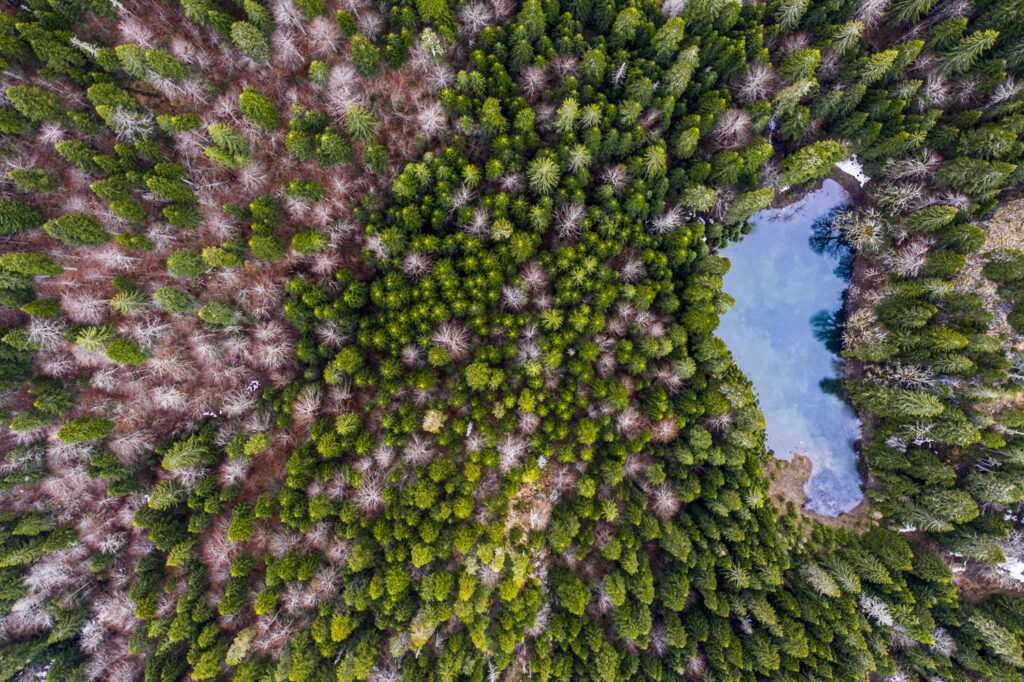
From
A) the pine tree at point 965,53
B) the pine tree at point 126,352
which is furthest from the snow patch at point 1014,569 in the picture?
the pine tree at point 126,352

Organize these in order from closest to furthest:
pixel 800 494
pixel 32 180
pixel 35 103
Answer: pixel 35 103, pixel 32 180, pixel 800 494

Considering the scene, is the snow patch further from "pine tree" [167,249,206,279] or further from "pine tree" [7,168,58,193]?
"pine tree" [7,168,58,193]

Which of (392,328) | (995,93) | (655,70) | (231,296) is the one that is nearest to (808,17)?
(655,70)

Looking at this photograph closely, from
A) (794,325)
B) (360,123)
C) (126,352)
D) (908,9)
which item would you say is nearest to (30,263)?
(126,352)

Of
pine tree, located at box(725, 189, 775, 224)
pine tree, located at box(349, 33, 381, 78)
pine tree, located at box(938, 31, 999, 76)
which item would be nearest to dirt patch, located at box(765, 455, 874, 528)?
pine tree, located at box(725, 189, 775, 224)

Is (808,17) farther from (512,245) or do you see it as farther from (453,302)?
(453,302)

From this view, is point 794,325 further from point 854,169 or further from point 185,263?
point 185,263

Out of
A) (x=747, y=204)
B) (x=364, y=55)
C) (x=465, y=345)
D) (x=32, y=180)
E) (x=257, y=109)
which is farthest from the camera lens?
(x=747, y=204)

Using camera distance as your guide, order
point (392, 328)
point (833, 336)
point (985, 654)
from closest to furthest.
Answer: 1. point (392, 328)
2. point (985, 654)
3. point (833, 336)
